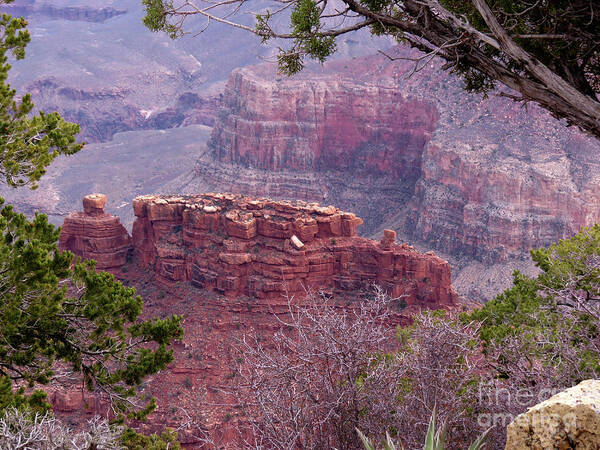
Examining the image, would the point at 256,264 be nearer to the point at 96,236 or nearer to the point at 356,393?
the point at 96,236

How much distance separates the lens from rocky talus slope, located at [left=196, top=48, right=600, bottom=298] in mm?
60938

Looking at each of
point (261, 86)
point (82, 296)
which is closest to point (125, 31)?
point (261, 86)

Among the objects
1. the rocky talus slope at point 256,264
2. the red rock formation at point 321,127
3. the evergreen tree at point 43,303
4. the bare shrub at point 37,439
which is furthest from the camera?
the red rock formation at point 321,127

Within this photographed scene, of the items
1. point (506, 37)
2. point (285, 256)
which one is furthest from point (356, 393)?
point (285, 256)

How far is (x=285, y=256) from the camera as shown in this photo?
111 ft

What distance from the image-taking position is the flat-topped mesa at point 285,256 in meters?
33.9

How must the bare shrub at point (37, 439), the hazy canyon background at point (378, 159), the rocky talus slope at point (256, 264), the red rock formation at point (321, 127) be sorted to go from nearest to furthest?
1. the bare shrub at point (37, 439)
2. the rocky talus slope at point (256, 264)
3. the hazy canyon background at point (378, 159)
4. the red rock formation at point (321, 127)

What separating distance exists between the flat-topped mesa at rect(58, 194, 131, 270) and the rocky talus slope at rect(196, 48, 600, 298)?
40972 millimetres

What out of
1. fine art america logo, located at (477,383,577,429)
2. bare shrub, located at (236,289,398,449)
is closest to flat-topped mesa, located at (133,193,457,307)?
bare shrub, located at (236,289,398,449)

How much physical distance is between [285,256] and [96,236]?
1298 cm

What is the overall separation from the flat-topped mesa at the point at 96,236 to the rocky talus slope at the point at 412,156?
41.0 metres

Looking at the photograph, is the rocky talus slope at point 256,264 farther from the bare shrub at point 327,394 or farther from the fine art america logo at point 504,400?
the fine art america logo at point 504,400

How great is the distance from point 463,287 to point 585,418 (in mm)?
53630

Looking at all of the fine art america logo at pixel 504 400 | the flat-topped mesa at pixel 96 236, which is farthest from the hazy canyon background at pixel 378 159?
the fine art america logo at pixel 504 400
